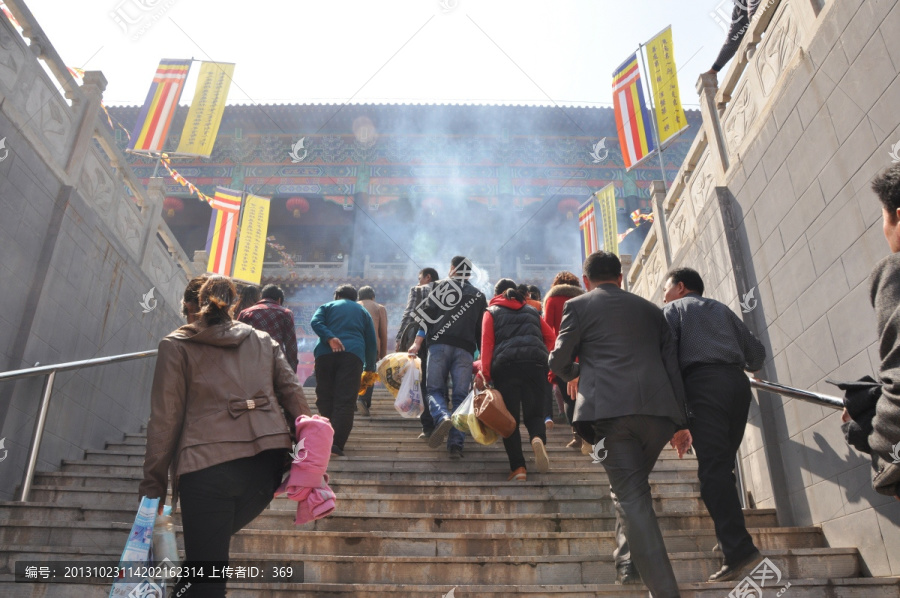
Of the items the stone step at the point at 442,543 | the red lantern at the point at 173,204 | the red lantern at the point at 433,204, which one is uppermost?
the red lantern at the point at 433,204

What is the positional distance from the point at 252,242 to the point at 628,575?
13.4 m

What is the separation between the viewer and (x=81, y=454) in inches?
269

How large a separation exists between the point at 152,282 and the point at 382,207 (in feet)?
41.7

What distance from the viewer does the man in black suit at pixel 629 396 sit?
3.12 metres

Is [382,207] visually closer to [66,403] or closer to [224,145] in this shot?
[224,145]

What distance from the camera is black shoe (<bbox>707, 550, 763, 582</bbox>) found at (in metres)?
3.38

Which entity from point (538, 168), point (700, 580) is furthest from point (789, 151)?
point (538, 168)

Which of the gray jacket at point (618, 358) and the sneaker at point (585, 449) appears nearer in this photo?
the gray jacket at point (618, 358)

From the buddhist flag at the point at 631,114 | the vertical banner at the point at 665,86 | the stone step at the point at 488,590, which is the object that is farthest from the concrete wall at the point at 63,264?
the vertical banner at the point at 665,86

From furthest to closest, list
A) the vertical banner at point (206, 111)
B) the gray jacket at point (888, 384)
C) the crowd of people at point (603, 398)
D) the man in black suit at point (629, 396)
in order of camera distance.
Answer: the vertical banner at point (206, 111), the man in black suit at point (629, 396), the crowd of people at point (603, 398), the gray jacket at point (888, 384)

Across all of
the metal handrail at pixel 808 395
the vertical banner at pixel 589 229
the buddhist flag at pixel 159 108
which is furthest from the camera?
the vertical banner at pixel 589 229

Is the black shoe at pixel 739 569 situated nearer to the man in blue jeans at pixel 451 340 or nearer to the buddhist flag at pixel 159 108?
the man in blue jeans at pixel 451 340

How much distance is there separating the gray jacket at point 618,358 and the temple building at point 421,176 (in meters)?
16.8

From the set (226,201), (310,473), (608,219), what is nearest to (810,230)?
(310,473)
